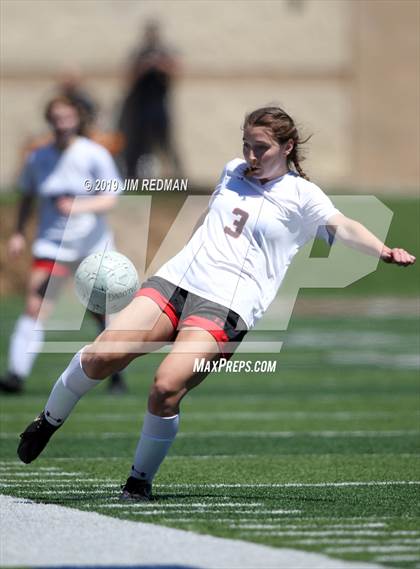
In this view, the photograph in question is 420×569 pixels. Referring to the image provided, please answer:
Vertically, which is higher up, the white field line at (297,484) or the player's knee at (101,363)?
the player's knee at (101,363)

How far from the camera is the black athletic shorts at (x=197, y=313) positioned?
25.1ft

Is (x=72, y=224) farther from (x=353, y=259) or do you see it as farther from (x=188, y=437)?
(x=353, y=259)

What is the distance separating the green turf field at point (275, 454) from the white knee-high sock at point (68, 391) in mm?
402

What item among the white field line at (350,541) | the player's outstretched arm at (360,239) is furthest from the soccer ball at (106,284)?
the white field line at (350,541)

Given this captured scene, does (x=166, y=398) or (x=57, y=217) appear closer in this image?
(x=166, y=398)

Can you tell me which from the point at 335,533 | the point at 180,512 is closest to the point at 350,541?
the point at 335,533

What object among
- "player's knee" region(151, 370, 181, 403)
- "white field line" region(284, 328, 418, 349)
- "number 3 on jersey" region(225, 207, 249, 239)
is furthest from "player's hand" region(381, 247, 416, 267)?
"white field line" region(284, 328, 418, 349)

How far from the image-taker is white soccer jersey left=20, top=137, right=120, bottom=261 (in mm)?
13664

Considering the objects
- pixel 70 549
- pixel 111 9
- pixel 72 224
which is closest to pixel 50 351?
pixel 72 224

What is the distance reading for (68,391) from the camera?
7.93m

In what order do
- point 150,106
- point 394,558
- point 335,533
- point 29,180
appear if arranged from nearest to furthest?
point 394,558, point 335,533, point 29,180, point 150,106

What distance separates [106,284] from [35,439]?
85cm

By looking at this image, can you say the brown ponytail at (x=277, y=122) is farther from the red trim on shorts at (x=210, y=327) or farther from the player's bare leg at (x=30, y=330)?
the player's bare leg at (x=30, y=330)

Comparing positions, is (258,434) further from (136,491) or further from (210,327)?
(210,327)
